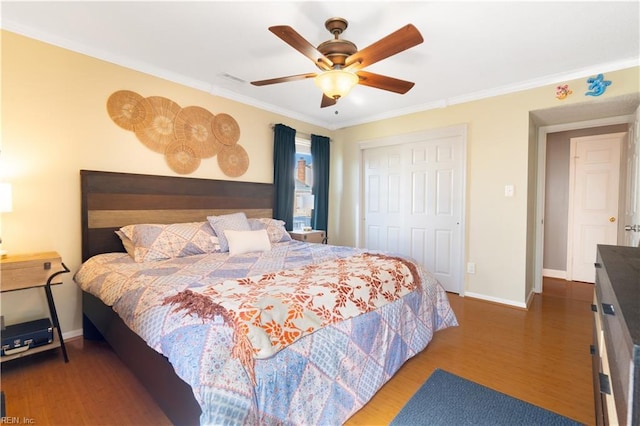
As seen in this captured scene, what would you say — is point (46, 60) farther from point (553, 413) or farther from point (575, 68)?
point (575, 68)

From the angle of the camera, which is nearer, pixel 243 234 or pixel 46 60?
pixel 46 60

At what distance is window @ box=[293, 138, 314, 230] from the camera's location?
14.9 ft

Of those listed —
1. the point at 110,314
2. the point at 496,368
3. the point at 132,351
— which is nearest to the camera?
the point at 132,351

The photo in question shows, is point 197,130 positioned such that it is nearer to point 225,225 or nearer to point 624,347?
point 225,225

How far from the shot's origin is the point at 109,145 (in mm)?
2738

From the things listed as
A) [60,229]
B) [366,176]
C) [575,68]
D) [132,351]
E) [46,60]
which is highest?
[575,68]

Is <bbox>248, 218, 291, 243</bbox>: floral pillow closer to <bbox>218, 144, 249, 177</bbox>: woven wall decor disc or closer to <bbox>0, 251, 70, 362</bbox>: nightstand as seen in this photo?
<bbox>218, 144, 249, 177</bbox>: woven wall decor disc

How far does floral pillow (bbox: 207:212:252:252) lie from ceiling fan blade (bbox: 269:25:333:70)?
175 cm

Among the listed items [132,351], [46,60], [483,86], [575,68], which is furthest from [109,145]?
[575,68]

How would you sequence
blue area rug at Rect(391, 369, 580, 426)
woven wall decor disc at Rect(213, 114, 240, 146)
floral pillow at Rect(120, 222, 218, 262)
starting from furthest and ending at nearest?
woven wall decor disc at Rect(213, 114, 240, 146) → floral pillow at Rect(120, 222, 218, 262) → blue area rug at Rect(391, 369, 580, 426)

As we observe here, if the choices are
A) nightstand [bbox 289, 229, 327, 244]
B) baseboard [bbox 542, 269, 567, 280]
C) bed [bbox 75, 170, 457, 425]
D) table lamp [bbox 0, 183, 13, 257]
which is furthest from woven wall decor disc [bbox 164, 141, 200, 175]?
baseboard [bbox 542, 269, 567, 280]

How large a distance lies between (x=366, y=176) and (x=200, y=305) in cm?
379

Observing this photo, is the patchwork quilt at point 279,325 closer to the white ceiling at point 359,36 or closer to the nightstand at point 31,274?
the nightstand at point 31,274

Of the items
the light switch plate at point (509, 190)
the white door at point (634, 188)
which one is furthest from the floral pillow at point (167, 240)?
the white door at point (634, 188)
